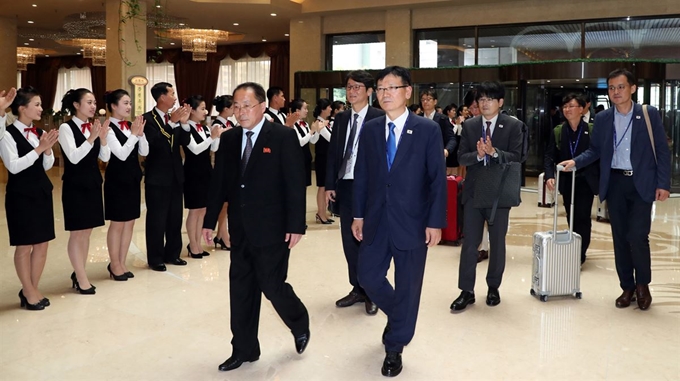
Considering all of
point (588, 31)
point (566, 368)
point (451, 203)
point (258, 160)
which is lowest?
point (566, 368)

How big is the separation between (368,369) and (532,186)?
435 inches

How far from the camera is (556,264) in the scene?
523 centimetres

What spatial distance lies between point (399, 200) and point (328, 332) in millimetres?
1284

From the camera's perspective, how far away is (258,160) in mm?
3678

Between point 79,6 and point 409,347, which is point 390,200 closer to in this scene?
point 409,347

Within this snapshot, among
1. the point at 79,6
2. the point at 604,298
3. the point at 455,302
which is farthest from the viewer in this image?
the point at 79,6

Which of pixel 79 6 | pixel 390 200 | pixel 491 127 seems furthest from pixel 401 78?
pixel 79 6

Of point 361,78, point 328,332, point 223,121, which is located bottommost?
point 328,332

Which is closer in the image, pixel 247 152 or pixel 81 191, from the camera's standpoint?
pixel 247 152

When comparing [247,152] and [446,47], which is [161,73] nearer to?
[446,47]

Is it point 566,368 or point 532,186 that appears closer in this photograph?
point 566,368

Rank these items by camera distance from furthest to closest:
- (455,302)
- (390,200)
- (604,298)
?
(604,298) < (455,302) < (390,200)

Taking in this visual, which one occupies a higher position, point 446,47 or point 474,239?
point 446,47

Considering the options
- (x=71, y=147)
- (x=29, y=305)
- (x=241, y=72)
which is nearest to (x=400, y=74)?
(x=71, y=147)
